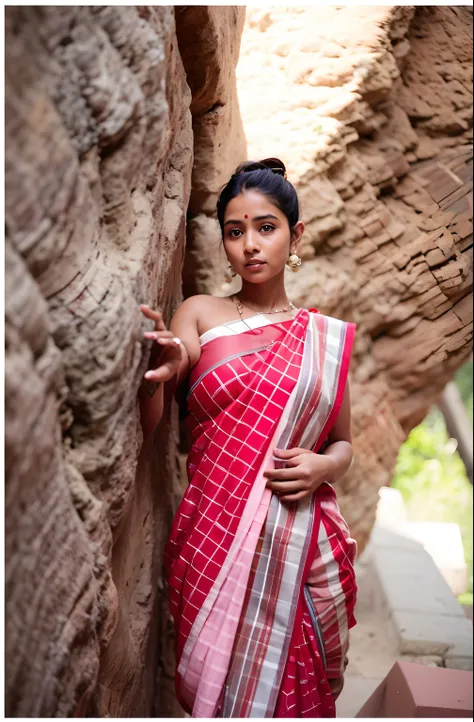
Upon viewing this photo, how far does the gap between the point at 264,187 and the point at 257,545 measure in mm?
693

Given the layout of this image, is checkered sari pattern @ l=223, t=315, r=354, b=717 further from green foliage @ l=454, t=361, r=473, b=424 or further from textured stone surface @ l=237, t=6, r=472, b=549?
green foliage @ l=454, t=361, r=473, b=424

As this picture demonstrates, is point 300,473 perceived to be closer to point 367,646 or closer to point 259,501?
point 259,501

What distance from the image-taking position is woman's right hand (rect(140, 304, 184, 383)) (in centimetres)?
100

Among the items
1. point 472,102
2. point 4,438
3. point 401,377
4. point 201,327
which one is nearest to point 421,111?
point 472,102

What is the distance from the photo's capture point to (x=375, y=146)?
93.5 inches

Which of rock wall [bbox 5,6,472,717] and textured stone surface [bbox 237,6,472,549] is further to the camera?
textured stone surface [bbox 237,6,472,549]

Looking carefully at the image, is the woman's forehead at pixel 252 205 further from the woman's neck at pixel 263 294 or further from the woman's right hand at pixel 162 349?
the woman's right hand at pixel 162 349

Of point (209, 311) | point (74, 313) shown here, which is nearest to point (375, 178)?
point (209, 311)

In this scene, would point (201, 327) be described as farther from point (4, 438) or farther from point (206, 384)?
point (4, 438)

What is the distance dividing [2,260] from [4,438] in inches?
7.2

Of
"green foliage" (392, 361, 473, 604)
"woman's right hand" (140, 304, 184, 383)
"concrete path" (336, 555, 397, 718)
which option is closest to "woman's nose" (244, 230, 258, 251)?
"woman's right hand" (140, 304, 184, 383)

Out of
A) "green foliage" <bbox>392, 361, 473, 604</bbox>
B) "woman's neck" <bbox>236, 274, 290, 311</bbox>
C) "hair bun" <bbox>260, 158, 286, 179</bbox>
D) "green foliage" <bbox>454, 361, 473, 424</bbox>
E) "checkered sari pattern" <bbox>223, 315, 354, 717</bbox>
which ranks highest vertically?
"hair bun" <bbox>260, 158, 286, 179</bbox>

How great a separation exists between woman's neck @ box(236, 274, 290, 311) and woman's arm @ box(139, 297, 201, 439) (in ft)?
0.40

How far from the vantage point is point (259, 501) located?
1254mm
